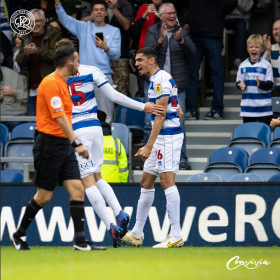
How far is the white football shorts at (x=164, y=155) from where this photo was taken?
272 inches

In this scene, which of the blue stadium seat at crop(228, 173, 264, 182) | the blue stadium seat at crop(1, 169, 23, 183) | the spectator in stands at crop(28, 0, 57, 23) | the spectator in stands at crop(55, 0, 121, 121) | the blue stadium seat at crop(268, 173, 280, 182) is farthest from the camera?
the spectator in stands at crop(28, 0, 57, 23)

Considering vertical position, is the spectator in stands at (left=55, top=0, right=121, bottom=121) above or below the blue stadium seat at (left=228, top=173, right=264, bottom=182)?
above

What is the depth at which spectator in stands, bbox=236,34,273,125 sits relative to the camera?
32.4 ft

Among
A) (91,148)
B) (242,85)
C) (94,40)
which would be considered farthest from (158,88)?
(94,40)

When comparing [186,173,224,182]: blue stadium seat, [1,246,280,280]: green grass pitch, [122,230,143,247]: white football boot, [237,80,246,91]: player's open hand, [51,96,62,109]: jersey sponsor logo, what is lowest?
[122,230,143,247]: white football boot

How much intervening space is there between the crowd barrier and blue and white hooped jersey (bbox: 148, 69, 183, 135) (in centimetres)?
93

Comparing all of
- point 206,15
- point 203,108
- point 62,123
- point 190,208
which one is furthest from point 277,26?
point 62,123

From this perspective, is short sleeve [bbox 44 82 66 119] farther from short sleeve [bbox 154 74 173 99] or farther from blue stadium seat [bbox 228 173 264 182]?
blue stadium seat [bbox 228 173 264 182]

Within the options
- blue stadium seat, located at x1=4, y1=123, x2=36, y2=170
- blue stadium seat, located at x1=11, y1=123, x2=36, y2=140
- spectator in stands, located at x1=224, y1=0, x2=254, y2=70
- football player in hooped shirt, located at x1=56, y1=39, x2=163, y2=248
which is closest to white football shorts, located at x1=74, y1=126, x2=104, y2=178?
football player in hooped shirt, located at x1=56, y1=39, x2=163, y2=248

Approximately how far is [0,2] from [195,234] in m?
6.45

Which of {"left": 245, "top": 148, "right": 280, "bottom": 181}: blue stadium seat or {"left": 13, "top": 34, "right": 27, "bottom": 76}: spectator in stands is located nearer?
{"left": 245, "top": 148, "right": 280, "bottom": 181}: blue stadium seat

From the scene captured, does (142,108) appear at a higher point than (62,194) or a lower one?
higher

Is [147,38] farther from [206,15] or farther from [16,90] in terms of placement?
[16,90]

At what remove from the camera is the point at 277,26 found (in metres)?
10.3
